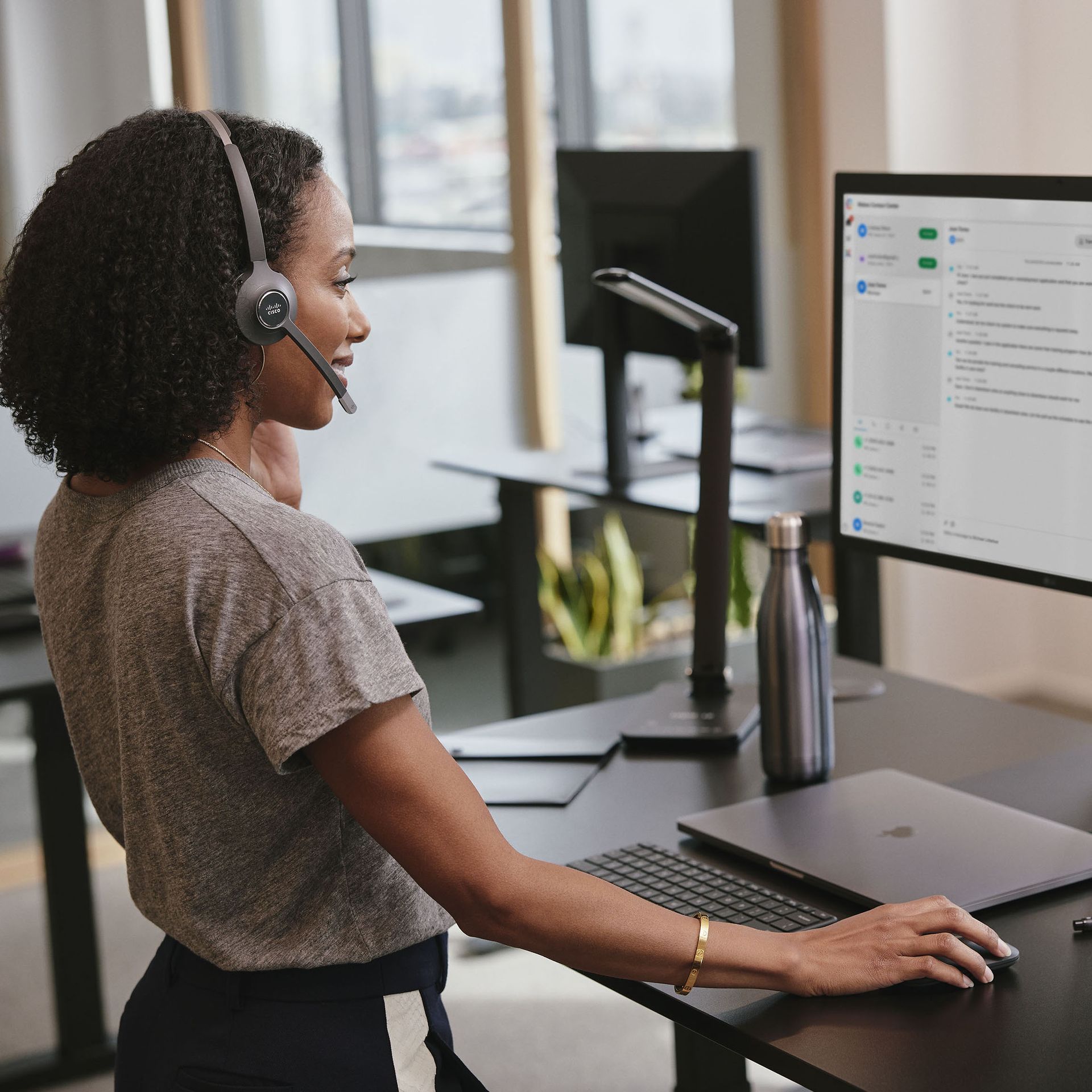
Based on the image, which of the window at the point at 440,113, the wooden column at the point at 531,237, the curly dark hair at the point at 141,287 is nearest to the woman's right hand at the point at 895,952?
the curly dark hair at the point at 141,287

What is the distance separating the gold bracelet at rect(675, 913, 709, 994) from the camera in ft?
3.29

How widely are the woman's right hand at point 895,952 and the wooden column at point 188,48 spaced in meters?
2.59

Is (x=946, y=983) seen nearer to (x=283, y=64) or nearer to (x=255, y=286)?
(x=255, y=286)

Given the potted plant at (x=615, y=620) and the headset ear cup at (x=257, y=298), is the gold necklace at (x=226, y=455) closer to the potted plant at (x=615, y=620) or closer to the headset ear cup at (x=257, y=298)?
the headset ear cup at (x=257, y=298)

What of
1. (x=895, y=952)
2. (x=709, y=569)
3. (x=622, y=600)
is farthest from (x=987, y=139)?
(x=895, y=952)

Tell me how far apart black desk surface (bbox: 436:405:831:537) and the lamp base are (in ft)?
2.35

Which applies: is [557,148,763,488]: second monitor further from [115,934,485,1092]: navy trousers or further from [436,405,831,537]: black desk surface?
[115,934,485,1092]: navy trousers

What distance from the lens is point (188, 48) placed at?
3172 mm

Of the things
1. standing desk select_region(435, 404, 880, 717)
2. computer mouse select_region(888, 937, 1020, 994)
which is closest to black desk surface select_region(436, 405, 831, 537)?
standing desk select_region(435, 404, 880, 717)

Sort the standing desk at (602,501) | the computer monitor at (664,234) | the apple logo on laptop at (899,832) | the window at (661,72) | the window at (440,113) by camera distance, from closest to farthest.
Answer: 1. the apple logo on laptop at (899,832)
2. the standing desk at (602,501)
3. the computer monitor at (664,234)
4. the window at (440,113)
5. the window at (661,72)

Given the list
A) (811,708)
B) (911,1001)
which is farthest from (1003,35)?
(911,1001)

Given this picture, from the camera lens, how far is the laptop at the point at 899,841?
1129 millimetres

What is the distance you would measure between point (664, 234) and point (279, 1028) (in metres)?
1.97

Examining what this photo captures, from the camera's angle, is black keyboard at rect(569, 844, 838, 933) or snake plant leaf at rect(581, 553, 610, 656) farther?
snake plant leaf at rect(581, 553, 610, 656)
